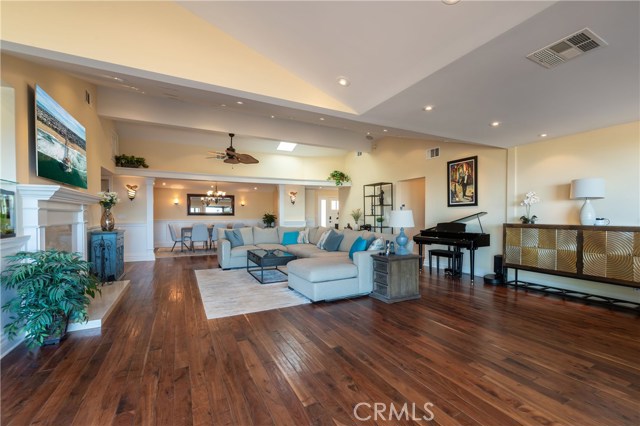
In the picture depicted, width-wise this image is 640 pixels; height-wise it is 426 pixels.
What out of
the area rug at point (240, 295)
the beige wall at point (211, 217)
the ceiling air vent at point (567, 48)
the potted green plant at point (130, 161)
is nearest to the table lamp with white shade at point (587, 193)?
the ceiling air vent at point (567, 48)

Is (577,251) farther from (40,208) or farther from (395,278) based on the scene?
(40,208)

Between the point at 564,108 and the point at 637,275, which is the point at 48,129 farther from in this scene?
the point at 637,275

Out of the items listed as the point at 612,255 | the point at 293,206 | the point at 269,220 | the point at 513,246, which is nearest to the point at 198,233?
the point at 269,220

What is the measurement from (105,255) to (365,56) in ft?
17.3

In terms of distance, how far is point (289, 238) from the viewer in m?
7.41

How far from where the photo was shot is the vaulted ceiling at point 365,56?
2293mm

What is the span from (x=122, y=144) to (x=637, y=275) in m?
10.5

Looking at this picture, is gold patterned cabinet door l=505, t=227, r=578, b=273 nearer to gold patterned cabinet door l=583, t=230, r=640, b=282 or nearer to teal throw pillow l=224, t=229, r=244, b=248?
gold patterned cabinet door l=583, t=230, r=640, b=282

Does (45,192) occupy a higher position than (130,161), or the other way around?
(130,161)

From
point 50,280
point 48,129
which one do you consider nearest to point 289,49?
point 48,129

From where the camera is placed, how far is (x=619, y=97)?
3.12 metres

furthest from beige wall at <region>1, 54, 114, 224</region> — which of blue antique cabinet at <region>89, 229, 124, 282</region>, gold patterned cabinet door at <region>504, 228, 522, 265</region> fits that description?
gold patterned cabinet door at <region>504, 228, 522, 265</region>

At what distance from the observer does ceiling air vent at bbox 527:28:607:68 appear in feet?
7.08

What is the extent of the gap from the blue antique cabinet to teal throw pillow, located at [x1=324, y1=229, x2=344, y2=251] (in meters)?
4.03
